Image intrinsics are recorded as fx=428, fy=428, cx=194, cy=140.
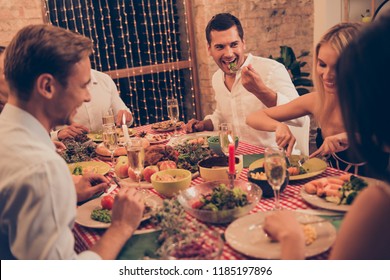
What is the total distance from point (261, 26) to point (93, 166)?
3.02 m

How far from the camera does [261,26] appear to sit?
4.52 m

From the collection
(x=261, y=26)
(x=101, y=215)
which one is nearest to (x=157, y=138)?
(x=101, y=215)

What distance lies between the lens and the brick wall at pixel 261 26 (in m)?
4.26

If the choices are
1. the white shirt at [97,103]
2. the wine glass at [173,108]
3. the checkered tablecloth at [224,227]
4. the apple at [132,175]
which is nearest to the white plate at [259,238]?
the checkered tablecloth at [224,227]

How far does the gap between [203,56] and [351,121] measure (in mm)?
3505

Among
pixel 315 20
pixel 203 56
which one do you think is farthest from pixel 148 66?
pixel 315 20

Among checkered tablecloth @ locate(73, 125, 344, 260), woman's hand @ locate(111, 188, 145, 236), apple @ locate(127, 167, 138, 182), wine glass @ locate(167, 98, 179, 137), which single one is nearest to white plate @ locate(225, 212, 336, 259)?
checkered tablecloth @ locate(73, 125, 344, 260)

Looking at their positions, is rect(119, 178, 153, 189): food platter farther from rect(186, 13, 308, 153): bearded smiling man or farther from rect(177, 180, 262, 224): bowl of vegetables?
rect(186, 13, 308, 153): bearded smiling man

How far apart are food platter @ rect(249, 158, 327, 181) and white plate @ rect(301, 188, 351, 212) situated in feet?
0.47

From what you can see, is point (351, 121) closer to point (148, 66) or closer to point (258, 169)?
point (258, 169)

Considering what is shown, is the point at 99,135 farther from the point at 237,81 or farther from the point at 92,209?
the point at 92,209

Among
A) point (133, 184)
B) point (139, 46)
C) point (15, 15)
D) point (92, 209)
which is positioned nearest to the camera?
point (92, 209)

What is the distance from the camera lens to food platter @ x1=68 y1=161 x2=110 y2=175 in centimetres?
201

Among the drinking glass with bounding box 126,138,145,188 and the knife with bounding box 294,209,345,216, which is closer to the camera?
the knife with bounding box 294,209,345,216
